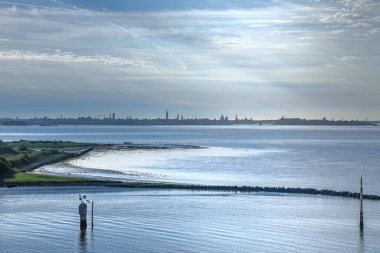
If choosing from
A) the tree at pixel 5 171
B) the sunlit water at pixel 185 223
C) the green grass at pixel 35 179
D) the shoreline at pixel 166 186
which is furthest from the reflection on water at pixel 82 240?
the tree at pixel 5 171

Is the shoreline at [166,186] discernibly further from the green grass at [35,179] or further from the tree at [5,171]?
the tree at [5,171]

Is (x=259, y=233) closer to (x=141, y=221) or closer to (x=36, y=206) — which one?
(x=141, y=221)

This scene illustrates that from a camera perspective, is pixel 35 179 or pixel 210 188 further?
pixel 35 179

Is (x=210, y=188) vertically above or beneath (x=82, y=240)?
above

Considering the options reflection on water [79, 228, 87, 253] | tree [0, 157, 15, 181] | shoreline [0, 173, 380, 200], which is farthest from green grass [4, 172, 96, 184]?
reflection on water [79, 228, 87, 253]

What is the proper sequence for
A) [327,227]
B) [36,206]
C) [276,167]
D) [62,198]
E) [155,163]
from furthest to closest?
[155,163] → [276,167] → [62,198] → [36,206] → [327,227]

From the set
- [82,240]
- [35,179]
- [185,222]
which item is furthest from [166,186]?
[82,240]

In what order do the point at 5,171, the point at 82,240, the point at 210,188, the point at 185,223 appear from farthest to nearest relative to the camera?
the point at 5,171 → the point at 210,188 → the point at 185,223 → the point at 82,240

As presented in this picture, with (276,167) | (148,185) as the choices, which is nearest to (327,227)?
(148,185)

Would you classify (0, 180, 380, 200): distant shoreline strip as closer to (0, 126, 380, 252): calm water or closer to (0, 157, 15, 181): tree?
(0, 126, 380, 252): calm water

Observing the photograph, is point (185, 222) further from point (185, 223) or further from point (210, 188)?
point (210, 188)

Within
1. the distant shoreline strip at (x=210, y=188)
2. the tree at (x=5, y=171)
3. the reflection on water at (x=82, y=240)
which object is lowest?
the reflection on water at (x=82, y=240)

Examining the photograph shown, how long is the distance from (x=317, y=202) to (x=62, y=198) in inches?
945

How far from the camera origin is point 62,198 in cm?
5984
